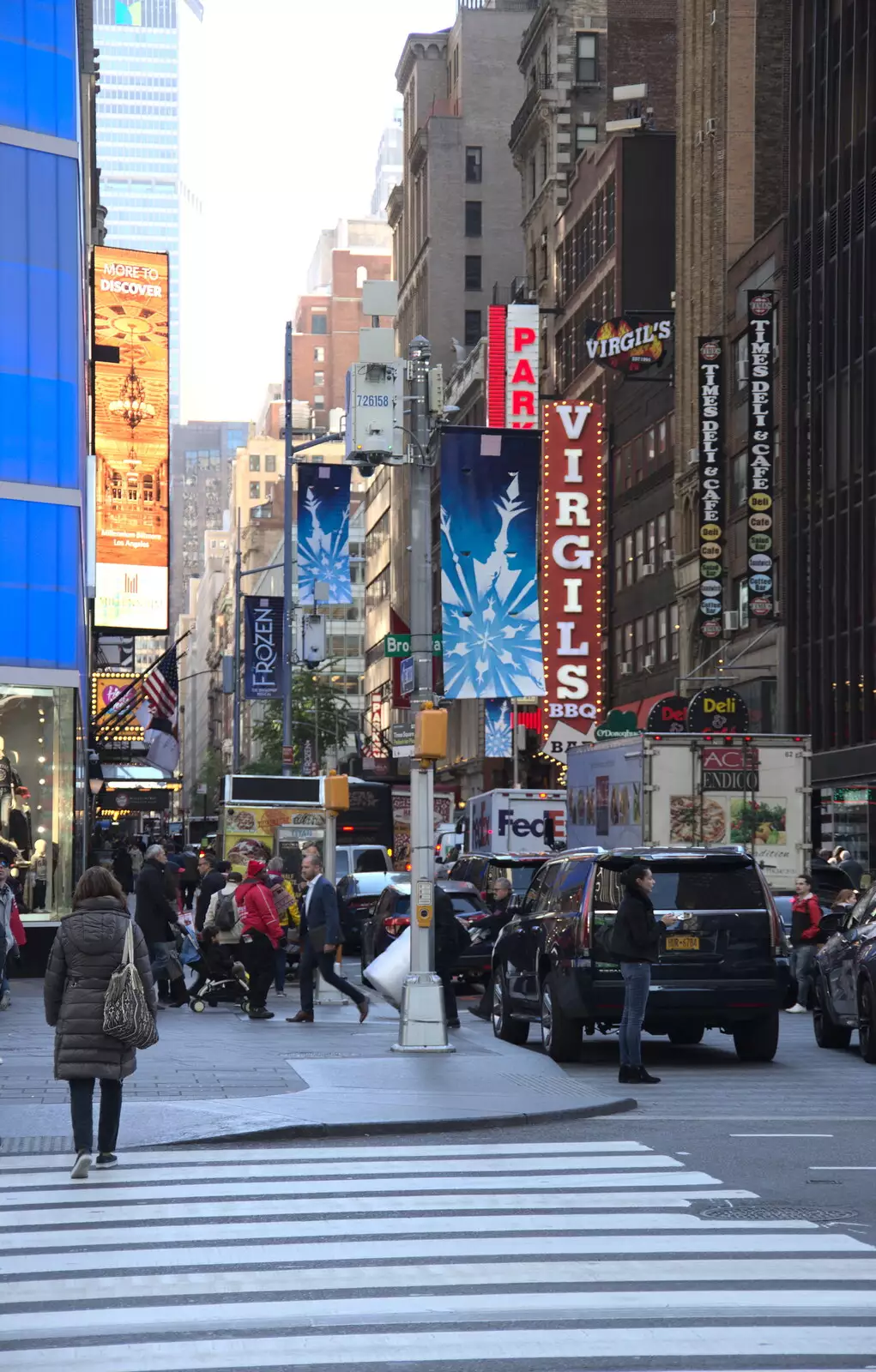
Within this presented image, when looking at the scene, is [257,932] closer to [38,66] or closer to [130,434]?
[38,66]

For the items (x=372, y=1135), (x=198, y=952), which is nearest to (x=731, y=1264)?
(x=372, y=1135)

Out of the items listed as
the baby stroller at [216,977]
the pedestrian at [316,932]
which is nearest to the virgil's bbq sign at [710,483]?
the baby stroller at [216,977]

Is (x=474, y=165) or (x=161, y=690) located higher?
(x=474, y=165)

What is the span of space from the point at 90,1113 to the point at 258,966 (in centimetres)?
1185

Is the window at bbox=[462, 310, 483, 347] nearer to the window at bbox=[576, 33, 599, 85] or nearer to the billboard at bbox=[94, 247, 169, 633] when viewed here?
the window at bbox=[576, 33, 599, 85]

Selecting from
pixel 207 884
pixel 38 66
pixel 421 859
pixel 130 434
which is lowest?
pixel 207 884

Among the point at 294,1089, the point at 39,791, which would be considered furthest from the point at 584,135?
the point at 294,1089

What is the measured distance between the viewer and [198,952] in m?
28.3

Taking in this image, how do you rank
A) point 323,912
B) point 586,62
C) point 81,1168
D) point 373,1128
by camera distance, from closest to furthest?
point 81,1168 < point 373,1128 < point 323,912 < point 586,62

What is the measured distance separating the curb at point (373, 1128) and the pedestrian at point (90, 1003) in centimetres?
105

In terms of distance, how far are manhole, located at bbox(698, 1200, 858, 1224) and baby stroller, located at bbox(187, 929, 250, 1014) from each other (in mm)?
15186

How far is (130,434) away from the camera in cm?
5275

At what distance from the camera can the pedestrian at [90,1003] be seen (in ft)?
39.2

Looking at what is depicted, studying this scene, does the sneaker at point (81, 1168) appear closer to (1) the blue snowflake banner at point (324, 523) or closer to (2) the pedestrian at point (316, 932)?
(2) the pedestrian at point (316, 932)
